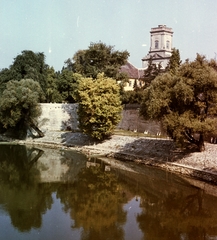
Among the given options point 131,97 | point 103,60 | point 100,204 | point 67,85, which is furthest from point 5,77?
point 100,204

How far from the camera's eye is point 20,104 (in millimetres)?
35594

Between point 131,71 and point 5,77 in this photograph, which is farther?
point 131,71

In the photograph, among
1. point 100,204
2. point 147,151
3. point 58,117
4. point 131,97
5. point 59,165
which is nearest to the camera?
point 100,204

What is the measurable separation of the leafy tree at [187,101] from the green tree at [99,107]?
7.42 m

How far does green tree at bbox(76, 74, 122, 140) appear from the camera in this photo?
3088 cm

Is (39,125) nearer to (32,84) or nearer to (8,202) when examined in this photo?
(32,84)

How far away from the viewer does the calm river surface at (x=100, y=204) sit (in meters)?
13.4

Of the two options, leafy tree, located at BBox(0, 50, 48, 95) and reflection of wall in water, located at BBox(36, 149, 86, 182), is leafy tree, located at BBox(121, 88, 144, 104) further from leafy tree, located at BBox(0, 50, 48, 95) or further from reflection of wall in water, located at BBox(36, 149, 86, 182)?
leafy tree, located at BBox(0, 50, 48, 95)

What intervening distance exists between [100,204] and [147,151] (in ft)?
35.6

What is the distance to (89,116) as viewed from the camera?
31.7m

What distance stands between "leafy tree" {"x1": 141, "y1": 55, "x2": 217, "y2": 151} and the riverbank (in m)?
1.31

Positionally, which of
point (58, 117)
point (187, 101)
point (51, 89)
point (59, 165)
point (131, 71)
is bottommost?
point (59, 165)

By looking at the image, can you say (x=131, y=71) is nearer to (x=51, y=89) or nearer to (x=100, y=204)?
(x=51, y=89)

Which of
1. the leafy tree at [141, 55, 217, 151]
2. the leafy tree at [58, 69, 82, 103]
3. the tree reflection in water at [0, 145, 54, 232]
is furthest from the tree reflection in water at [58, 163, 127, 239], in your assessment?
the leafy tree at [58, 69, 82, 103]
